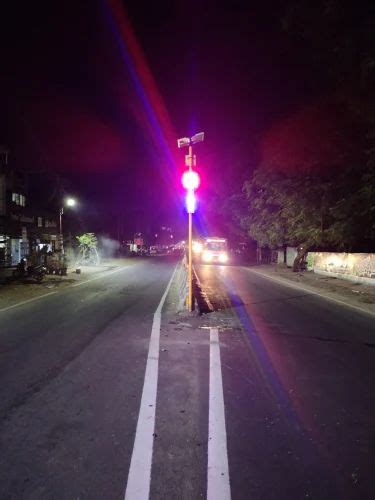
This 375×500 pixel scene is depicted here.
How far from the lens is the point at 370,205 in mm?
19359

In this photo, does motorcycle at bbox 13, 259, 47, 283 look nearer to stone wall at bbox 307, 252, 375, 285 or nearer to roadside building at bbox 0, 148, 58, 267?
roadside building at bbox 0, 148, 58, 267

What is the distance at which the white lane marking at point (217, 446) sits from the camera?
3.14 m

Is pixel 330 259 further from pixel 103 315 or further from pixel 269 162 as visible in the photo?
pixel 103 315

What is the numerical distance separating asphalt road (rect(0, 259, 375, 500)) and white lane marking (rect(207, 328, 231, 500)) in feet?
0.05

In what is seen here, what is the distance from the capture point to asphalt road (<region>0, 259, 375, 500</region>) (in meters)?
→ 3.26

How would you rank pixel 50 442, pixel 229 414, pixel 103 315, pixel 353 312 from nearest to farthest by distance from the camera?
1. pixel 50 442
2. pixel 229 414
3. pixel 103 315
4. pixel 353 312

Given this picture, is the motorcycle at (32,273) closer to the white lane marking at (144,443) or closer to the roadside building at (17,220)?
the roadside building at (17,220)

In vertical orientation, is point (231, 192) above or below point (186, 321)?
above

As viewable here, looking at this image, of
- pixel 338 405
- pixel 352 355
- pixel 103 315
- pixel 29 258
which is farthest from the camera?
pixel 29 258

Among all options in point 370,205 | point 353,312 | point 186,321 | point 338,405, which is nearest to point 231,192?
point 370,205

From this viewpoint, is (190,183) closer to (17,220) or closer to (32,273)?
(32,273)

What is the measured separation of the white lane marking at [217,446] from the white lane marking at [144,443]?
568 millimetres

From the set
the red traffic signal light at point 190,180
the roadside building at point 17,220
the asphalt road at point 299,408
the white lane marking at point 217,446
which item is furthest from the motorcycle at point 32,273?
the white lane marking at point 217,446

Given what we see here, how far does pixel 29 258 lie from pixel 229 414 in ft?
65.2
